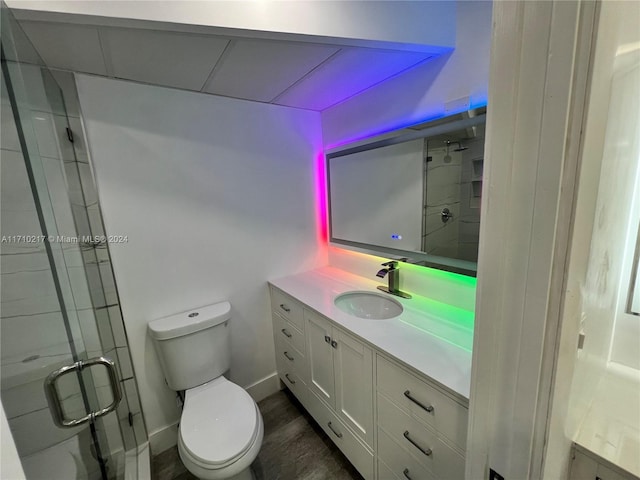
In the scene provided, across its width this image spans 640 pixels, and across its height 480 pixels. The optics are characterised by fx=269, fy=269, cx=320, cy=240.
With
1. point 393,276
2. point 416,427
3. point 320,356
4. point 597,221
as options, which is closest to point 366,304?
point 393,276

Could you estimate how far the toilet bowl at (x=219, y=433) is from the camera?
1129mm

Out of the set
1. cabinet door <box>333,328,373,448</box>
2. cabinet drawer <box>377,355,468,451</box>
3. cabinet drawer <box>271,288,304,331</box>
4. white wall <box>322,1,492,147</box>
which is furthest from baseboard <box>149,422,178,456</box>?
white wall <box>322,1,492,147</box>

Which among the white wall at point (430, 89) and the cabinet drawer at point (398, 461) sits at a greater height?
the white wall at point (430, 89)

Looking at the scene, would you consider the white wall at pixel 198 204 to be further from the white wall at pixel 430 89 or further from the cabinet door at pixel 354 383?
the cabinet door at pixel 354 383

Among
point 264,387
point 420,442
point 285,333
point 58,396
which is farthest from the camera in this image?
point 264,387

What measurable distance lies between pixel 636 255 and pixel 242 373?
212 cm

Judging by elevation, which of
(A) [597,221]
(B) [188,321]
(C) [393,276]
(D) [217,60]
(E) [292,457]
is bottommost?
(E) [292,457]

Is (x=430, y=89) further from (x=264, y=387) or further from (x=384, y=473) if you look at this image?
(x=264, y=387)

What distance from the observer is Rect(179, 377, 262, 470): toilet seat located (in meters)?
1.15

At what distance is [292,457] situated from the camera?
157 centimetres

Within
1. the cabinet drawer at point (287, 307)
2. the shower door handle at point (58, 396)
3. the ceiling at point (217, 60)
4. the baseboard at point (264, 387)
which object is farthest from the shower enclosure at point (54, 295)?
the cabinet drawer at point (287, 307)

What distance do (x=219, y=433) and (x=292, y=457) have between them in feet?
1.94

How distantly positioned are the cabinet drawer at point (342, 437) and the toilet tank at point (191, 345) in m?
0.62

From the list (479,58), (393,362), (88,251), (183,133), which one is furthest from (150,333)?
(479,58)
